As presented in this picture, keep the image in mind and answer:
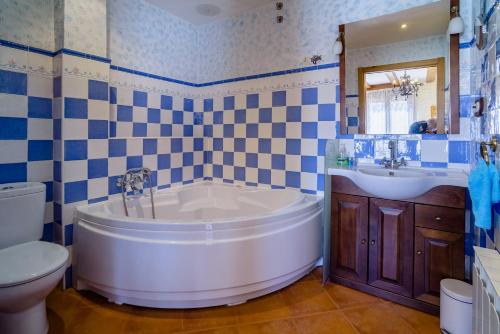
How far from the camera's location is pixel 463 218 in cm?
162

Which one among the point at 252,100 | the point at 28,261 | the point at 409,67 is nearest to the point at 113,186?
the point at 28,261

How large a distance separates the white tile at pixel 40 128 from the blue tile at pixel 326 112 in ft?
6.77

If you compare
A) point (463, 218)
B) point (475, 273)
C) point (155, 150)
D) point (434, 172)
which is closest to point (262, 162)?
point (155, 150)

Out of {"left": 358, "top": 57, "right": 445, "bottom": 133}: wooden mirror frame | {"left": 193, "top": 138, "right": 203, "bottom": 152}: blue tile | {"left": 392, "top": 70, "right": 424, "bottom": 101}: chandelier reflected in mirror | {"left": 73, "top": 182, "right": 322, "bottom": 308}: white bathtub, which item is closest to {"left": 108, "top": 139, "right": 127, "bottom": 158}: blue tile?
{"left": 73, "top": 182, "right": 322, "bottom": 308}: white bathtub

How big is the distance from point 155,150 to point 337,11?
1.96m

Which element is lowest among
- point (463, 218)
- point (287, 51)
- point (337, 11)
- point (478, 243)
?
point (478, 243)

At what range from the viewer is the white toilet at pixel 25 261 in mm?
1314

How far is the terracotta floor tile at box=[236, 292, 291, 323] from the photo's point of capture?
5.65ft

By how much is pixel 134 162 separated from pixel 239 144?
1.00 meters

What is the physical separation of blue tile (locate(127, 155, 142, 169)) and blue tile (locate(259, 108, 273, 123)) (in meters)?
1.16

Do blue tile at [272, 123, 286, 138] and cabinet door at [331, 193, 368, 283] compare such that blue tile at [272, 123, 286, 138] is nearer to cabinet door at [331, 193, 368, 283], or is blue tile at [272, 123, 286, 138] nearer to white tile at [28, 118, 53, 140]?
cabinet door at [331, 193, 368, 283]

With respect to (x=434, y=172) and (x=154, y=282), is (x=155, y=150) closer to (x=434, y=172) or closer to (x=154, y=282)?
(x=154, y=282)

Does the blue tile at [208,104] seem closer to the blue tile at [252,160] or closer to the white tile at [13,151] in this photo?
the blue tile at [252,160]

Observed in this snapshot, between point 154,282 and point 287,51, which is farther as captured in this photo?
point 287,51
